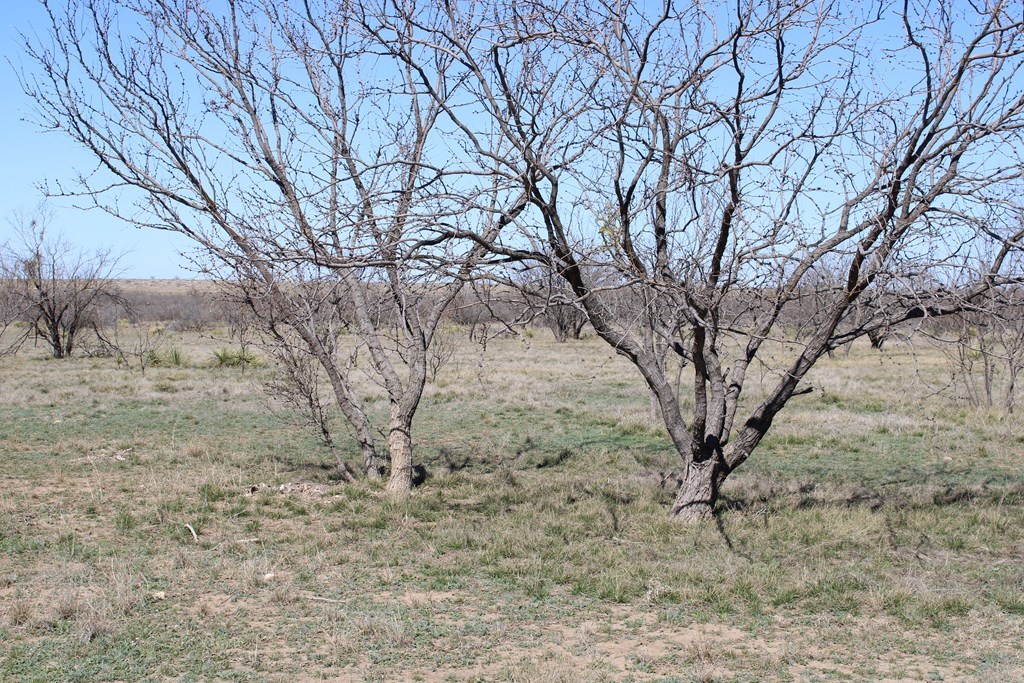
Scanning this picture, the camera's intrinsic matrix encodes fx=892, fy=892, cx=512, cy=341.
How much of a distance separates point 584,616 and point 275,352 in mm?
5542

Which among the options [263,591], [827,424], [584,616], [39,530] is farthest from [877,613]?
[827,424]

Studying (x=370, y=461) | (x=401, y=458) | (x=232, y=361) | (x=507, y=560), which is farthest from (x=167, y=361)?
(x=507, y=560)

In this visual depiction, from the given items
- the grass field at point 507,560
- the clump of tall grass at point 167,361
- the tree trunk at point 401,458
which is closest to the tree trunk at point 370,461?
the grass field at point 507,560

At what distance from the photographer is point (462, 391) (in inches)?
666

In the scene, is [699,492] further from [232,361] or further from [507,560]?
[232,361]

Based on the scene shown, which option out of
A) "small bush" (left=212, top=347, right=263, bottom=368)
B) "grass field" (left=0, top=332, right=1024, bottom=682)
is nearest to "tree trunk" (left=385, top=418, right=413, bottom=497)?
"grass field" (left=0, top=332, right=1024, bottom=682)

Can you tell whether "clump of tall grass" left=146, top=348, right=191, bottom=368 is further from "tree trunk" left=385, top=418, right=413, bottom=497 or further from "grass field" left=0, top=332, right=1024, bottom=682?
"tree trunk" left=385, top=418, right=413, bottom=497

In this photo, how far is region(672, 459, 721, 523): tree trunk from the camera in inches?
291

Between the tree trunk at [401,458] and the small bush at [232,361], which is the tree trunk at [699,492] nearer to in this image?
the tree trunk at [401,458]

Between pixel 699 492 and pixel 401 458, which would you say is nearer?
pixel 699 492

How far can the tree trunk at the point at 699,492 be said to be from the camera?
7.40m

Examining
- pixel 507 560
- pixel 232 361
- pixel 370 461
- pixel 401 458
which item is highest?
pixel 232 361

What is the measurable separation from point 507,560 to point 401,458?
8.64 feet

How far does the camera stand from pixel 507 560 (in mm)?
6496
